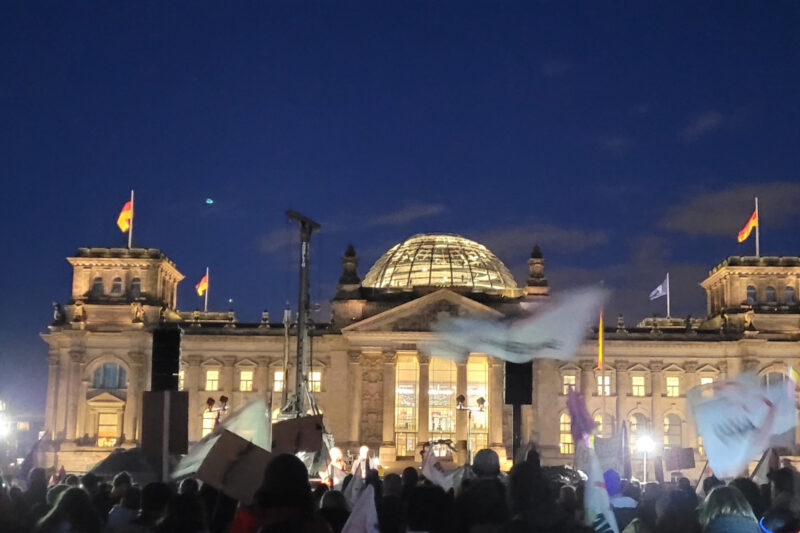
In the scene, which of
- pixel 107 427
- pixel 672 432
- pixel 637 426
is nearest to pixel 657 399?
→ pixel 637 426

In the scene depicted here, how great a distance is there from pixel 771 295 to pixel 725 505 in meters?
75.3

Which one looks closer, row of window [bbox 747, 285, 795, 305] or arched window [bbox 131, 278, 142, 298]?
row of window [bbox 747, 285, 795, 305]

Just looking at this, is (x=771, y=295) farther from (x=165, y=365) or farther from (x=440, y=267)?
(x=165, y=365)

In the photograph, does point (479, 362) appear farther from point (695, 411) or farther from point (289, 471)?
point (289, 471)

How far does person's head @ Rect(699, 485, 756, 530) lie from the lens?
33.8 ft

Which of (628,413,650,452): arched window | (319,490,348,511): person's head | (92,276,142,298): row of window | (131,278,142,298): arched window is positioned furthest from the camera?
(131,278,142,298): arched window

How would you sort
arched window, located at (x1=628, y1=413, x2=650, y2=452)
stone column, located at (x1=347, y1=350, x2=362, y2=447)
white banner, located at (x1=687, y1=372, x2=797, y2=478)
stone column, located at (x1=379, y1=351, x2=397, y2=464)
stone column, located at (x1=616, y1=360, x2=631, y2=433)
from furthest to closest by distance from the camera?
stone column, located at (x1=616, y1=360, x2=631, y2=433) < arched window, located at (x1=628, y1=413, x2=650, y2=452) < stone column, located at (x1=347, y1=350, x2=362, y2=447) < stone column, located at (x1=379, y1=351, x2=397, y2=464) < white banner, located at (x1=687, y1=372, x2=797, y2=478)

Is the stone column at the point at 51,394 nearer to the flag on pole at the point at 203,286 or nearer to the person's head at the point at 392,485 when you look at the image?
the flag on pole at the point at 203,286

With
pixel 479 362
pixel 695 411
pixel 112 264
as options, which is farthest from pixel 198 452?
pixel 112 264

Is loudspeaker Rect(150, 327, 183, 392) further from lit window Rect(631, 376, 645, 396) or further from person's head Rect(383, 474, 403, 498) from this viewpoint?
lit window Rect(631, 376, 645, 396)

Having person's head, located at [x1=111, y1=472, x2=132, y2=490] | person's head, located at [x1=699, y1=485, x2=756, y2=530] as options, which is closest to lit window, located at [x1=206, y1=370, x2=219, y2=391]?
person's head, located at [x1=111, y1=472, x2=132, y2=490]

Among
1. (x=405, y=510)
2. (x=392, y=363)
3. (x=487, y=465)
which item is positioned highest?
(x=392, y=363)

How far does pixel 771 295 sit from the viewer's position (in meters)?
81.1

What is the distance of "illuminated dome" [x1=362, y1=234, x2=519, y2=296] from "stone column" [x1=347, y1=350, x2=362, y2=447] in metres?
8.43
